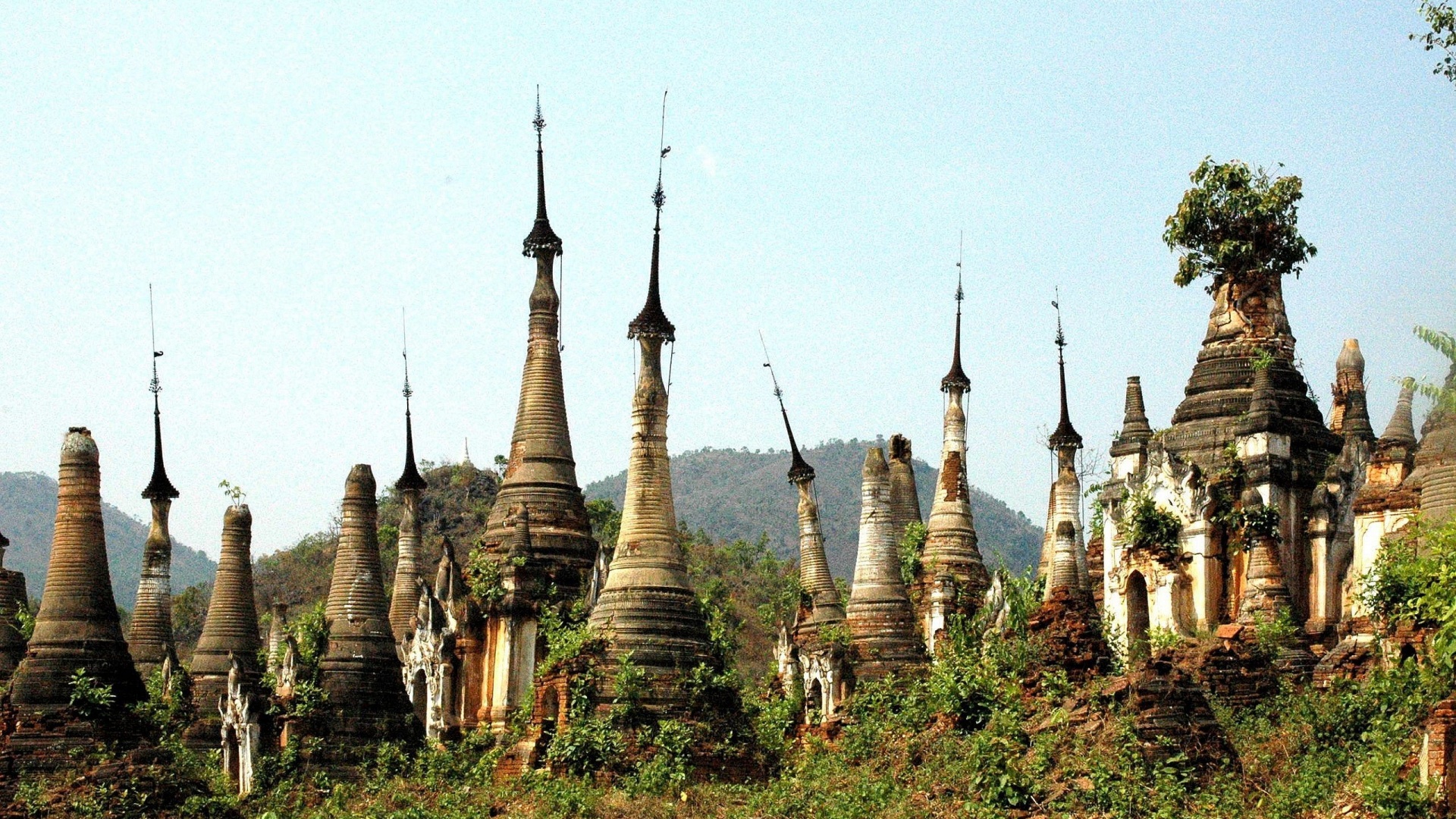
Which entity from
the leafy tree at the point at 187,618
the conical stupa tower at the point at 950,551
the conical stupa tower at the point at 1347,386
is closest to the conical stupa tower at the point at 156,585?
the conical stupa tower at the point at 950,551

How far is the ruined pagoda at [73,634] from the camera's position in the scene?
25.5 m

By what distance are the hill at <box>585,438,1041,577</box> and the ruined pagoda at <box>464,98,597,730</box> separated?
3755 inches

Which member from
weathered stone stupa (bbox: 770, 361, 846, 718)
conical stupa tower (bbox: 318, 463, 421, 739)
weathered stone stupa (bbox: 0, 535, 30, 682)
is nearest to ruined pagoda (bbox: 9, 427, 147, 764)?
conical stupa tower (bbox: 318, 463, 421, 739)

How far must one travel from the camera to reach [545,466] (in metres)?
33.6

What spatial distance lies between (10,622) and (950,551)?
1658 centimetres

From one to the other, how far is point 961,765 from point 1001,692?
2.16 m

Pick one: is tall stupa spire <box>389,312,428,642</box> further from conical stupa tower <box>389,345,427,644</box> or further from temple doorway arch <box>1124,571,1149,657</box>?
temple doorway arch <box>1124,571,1149,657</box>

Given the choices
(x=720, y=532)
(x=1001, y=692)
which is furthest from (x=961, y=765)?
(x=720, y=532)

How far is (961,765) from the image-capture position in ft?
72.7

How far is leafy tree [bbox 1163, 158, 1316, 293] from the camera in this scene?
31391 millimetres

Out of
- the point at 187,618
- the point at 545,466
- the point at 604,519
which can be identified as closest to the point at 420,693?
the point at 545,466

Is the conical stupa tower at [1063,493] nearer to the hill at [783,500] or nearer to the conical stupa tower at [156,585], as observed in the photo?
the conical stupa tower at [156,585]

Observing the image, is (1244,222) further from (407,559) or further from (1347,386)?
(407,559)

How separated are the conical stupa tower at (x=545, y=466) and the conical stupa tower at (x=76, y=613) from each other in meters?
7.22
